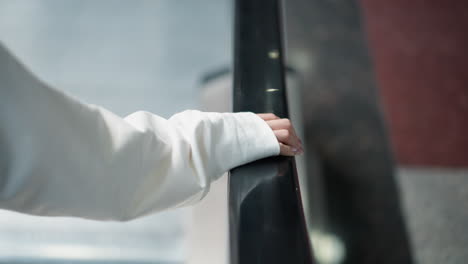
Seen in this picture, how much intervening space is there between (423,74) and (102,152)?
1.36 meters

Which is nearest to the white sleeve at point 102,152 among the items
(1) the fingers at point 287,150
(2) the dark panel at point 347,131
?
(1) the fingers at point 287,150

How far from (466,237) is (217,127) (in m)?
1.01

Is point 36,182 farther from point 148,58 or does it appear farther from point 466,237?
point 148,58

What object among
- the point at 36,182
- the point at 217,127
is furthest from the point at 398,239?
the point at 36,182

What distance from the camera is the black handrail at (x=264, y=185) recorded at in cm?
25

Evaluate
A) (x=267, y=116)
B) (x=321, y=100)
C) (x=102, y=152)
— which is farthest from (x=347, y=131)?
(x=102, y=152)

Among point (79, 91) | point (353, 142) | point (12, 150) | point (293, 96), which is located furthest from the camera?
point (79, 91)

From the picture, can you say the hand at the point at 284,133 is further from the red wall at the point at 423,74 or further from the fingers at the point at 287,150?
the red wall at the point at 423,74

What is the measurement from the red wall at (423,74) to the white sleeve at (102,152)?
1048mm

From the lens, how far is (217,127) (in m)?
0.34

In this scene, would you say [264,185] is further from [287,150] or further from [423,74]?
[423,74]

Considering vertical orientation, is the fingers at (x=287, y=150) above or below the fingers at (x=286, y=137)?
below

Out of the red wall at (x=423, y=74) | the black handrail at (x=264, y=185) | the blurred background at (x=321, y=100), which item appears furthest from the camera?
the red wall at (x=423, y=74)

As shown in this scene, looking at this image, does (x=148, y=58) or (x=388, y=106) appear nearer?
(x=388, y=106)
